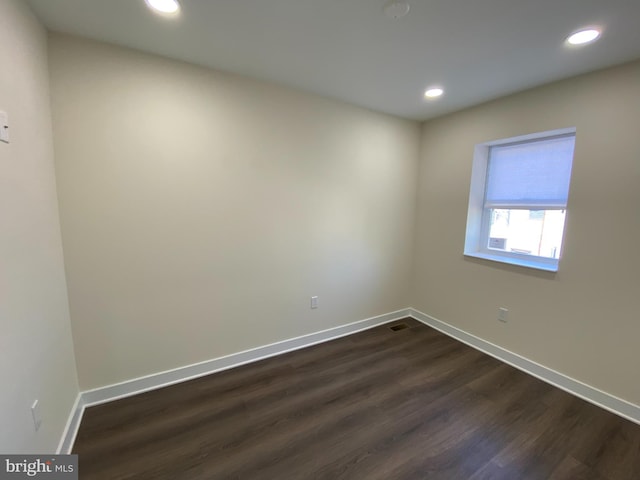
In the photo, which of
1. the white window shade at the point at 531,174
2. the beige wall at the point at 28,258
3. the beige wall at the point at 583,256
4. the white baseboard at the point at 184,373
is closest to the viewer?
the beige wall at the point at 28,258

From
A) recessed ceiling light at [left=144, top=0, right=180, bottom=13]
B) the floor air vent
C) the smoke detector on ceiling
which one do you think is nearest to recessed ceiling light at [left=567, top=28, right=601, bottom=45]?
the smoke detector on ceiling

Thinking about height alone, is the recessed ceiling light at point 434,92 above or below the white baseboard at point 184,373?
above

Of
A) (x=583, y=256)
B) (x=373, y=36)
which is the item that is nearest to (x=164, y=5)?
(x=373, y=36)

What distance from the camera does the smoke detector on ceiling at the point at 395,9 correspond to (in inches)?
52.7

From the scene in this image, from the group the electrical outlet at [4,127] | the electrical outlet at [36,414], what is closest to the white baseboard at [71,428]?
the electrical outlet at [36,414]

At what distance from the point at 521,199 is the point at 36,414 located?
3678 mm

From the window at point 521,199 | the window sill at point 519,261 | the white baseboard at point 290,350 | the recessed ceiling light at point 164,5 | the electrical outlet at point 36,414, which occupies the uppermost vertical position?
the recessed ceiling light at point 164,5

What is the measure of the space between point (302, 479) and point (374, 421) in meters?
0.61

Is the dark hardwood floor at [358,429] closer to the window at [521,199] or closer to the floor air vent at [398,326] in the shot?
the floor air vent at [398,326]

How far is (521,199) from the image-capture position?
8.40 ft

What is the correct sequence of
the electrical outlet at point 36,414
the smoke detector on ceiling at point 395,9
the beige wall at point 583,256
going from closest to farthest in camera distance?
the electrical outlet at point 36,414
the smoke detector on ceiling at point 395,9
the beige wall at point 583,256

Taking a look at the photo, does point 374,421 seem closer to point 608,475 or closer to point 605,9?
point 608,475

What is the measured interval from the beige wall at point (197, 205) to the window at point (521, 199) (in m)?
1.08

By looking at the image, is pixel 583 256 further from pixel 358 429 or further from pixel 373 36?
pixel 373 36
